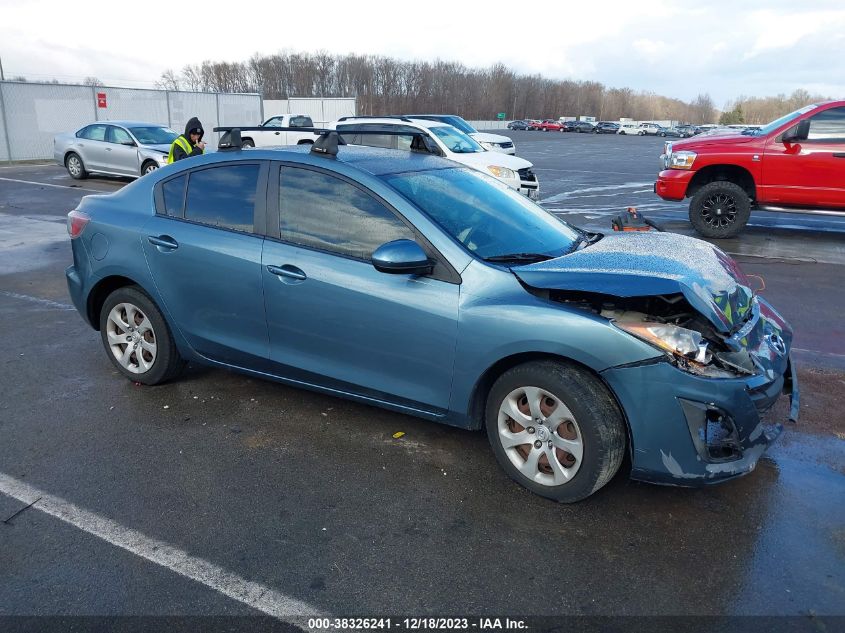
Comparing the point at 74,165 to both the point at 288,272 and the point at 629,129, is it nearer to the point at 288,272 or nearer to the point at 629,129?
the point at 288,272

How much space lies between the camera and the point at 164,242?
433 cm

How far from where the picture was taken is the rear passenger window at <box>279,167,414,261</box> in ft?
12.0

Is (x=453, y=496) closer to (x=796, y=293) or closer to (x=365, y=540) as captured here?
(x=365, y=540)

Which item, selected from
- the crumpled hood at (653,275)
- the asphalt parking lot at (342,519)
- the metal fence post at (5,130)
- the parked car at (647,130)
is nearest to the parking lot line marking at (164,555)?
the asphalt parking lot at (342,519)

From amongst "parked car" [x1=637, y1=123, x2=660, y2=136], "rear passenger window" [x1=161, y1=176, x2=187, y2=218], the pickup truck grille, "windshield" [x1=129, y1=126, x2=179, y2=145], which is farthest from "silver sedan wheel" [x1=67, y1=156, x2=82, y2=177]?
"parked car" [x1=637, y1=123, x2=660, y2=136]

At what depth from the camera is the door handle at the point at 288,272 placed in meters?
3.82

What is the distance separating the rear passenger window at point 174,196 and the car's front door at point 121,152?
12854 millimetres

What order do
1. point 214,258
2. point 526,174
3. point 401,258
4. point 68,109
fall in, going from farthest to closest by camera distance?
point 68,109, point 526,174, point 214,258, point 401,258

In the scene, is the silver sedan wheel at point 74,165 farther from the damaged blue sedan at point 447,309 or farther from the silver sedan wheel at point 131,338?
the silver sedan wheel at point 131,338

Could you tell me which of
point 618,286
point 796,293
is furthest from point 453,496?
point 796,293

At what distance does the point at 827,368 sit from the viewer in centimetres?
517

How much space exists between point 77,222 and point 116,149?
12999 millimetres

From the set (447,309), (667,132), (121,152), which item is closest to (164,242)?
(447,309)

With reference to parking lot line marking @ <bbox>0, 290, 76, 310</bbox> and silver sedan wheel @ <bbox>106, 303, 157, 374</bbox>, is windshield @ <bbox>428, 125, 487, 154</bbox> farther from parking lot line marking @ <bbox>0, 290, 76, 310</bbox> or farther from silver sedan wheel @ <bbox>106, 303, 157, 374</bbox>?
silver sedan wheel @ <bbox>106, 303, 157, 374</bbox>
